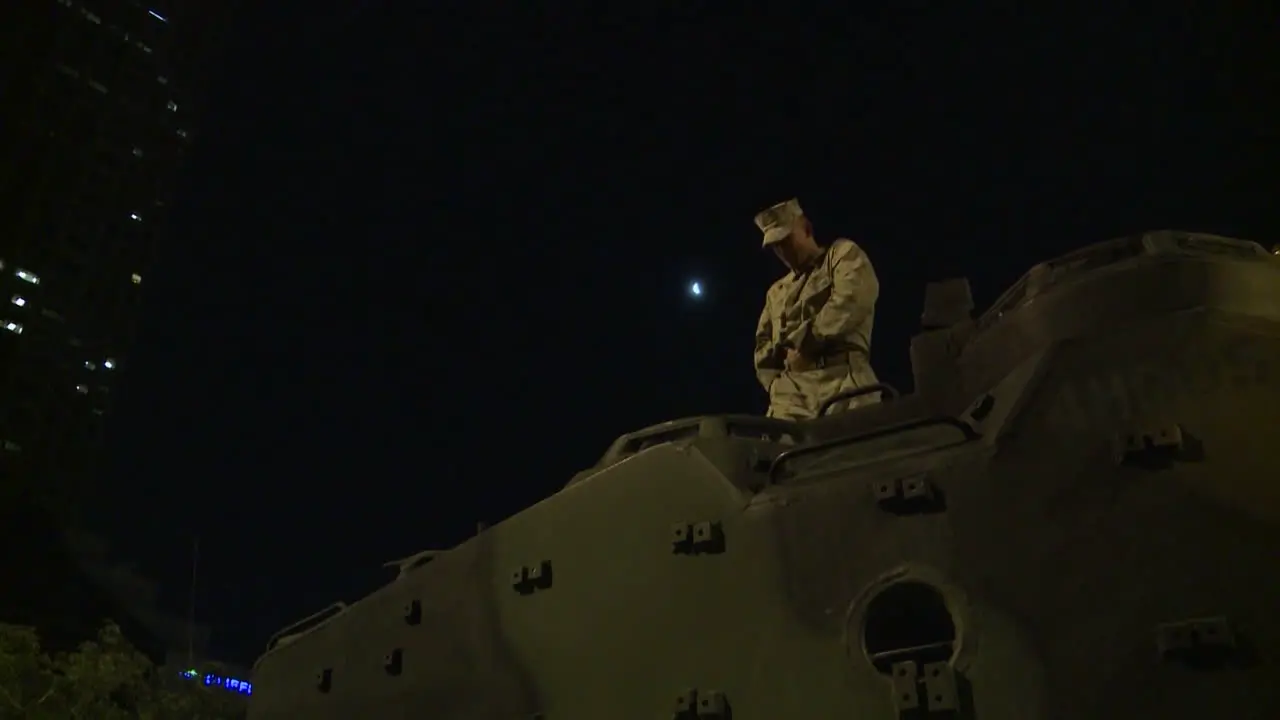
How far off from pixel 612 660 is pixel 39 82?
38.6 m

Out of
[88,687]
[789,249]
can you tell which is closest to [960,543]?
[789,249]

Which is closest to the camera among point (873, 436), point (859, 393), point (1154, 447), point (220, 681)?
point (1154, 447)

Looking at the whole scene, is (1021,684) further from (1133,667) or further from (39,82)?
(39,82)

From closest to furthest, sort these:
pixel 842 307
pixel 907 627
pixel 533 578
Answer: pixel 907 627 → pixel 533 578 → pixel 842 307

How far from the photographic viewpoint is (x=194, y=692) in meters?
24.8

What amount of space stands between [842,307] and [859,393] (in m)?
1.40

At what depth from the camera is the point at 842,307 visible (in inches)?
276

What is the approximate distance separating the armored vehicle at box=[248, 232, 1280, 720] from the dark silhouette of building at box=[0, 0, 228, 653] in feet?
102

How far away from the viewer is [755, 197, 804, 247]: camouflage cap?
749 centimetres

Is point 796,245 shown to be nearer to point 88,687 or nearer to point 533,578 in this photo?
point 533,578

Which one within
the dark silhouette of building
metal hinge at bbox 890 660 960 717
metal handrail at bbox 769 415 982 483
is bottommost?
metal hinge at bbox 890 660 960 717

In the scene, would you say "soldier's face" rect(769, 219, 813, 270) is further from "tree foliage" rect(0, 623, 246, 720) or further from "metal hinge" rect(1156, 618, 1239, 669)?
"tree foliage" rect(0, 623, 246, 720)

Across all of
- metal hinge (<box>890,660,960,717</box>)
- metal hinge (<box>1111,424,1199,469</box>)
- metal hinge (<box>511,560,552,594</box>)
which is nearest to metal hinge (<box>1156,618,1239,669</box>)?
metal hinge (<box>1111,424,1199,469</box>)

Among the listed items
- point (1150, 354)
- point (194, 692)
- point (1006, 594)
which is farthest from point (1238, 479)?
point (194, 692)
